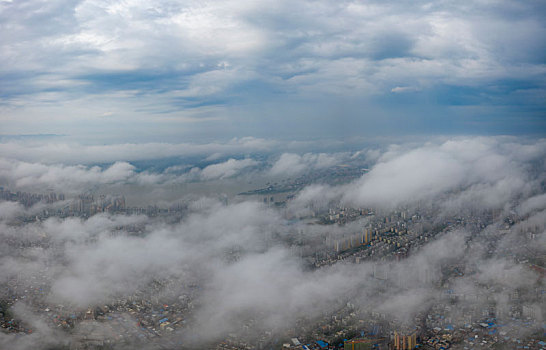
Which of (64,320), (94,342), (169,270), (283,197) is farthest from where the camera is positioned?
(283,197)

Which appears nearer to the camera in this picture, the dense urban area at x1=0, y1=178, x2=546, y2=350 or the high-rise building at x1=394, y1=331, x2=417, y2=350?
the high-rise building at x1=394, y1=331, x2=417, y2=350

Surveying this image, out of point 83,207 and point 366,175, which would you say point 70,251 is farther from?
point 366,175

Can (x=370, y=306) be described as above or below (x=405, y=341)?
below

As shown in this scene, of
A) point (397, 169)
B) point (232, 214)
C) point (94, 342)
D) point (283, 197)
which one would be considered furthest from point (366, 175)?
point (94, 342)

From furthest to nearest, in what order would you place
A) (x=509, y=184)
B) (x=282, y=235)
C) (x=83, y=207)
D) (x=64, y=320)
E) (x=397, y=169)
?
(x=397, y=169)
(x=83, y=207)
(x=509, y=184)
(x=282, y=235)
(x=64, y=320)

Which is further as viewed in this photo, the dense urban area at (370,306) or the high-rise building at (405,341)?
the dense urban area at (370,306)

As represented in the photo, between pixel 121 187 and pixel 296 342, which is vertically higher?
pixel 121 187

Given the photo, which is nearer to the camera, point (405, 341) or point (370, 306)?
point (405, 341)

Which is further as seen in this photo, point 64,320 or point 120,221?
point 120,221

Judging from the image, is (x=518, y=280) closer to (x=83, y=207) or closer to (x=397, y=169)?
(x=397, y=169)
